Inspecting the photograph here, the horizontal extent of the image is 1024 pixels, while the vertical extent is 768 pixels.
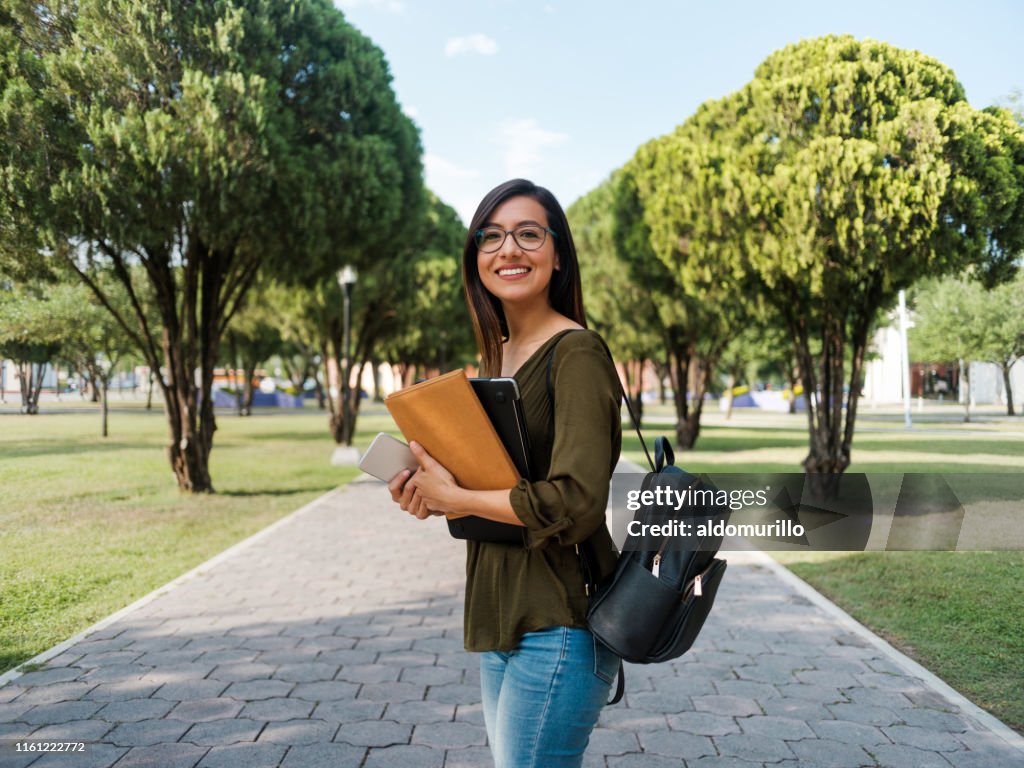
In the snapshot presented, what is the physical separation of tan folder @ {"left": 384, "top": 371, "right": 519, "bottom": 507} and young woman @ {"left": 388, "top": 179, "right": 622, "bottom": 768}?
0.11 ft

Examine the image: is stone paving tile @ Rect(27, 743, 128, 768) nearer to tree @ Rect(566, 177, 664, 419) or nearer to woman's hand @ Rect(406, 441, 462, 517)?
woman's hand @ Rect(406, 441, 462, 517)

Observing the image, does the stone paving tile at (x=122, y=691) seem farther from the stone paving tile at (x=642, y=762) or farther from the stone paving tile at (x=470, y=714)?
the stone paving tile at (x=642, y=762)

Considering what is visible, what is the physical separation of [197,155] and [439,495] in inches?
341

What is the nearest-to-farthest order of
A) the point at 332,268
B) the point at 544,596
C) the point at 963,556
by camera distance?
1. the point at 544,596
2. the point at 963,556
3. the point at 332,268

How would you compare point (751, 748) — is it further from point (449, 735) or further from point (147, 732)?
point (147, 732)

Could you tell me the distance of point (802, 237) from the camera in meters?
9.34

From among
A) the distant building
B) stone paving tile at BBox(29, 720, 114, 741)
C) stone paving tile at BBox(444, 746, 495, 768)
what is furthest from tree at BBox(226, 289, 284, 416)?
stone paving tile at BBox(444, 746, 495, 768)

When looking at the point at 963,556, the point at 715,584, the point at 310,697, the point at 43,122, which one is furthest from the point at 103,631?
the point at 963,556

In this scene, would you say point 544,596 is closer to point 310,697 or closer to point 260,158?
point 310,697

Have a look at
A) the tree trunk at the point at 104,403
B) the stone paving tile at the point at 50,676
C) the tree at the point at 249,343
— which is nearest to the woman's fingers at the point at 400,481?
the stone paving tile at the point at 50,676

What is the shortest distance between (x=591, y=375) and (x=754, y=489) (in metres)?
1.15

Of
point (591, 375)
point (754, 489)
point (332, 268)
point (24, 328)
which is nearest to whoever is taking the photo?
point (591, 375)

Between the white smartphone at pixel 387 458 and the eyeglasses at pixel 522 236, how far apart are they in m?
0.54

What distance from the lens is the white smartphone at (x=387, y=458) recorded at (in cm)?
169
